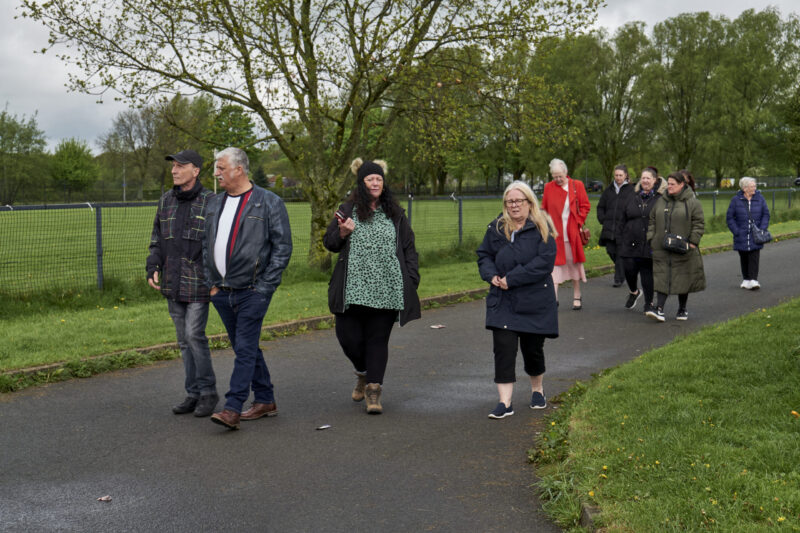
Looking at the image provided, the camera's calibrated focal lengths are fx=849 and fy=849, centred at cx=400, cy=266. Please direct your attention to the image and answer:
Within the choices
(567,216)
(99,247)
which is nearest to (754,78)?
(567,216)

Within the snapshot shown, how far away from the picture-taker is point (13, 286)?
38.5 ft

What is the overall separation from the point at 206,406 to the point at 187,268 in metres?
1.05

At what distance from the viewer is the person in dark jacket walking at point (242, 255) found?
5.97 metres

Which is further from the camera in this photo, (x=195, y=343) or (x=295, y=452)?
(x=195, y=343)

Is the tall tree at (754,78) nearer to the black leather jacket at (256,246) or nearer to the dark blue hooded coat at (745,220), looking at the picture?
the dark blue hooded coat at (745,220)

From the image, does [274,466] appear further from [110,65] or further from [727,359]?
[110,65]

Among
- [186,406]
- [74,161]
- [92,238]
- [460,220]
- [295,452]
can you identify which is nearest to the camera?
[295,452]

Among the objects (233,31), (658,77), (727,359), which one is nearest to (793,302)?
(727,359)

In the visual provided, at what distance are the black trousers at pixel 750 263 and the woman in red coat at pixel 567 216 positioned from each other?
12.2ft

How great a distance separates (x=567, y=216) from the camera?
11320 mm

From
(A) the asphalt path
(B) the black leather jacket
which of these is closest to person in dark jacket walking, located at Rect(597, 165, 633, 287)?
(A) the asphalt path

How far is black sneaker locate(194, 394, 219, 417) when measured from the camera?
6.35 meters

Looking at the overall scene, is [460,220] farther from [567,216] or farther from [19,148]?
[19,148]

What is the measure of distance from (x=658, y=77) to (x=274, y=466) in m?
59.1
